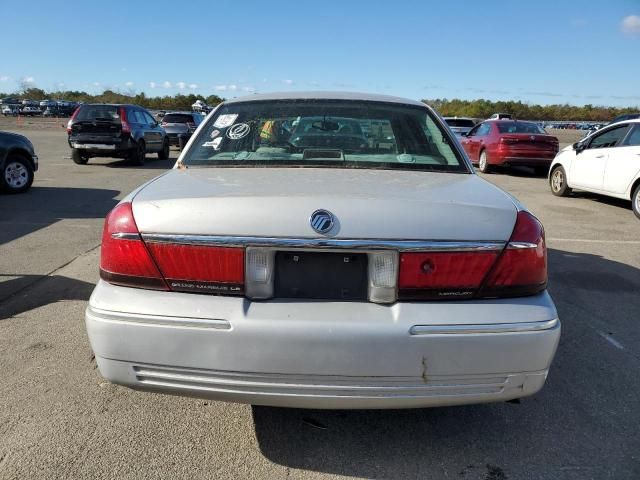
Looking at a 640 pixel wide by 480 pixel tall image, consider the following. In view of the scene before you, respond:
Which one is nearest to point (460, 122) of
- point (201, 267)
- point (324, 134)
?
point (324, 134)

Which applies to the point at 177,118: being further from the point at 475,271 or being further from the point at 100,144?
the point at 475,271

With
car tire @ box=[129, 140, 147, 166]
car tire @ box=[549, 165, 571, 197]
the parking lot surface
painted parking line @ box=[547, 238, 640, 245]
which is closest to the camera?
the parking lot surface

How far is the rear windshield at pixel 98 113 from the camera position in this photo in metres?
14.9

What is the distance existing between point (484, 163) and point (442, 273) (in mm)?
14588

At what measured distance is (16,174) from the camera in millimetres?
9938

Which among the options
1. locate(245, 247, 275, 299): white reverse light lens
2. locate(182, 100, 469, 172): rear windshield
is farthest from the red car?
locate(245, 247, 275, 299): white reverse light lens

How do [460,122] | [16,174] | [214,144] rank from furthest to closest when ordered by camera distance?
[460,122] → [16,174] → [214,144]

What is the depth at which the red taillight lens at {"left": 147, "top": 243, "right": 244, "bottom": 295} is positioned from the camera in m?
2.14

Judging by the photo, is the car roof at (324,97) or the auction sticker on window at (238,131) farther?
the car roof at (324,97)

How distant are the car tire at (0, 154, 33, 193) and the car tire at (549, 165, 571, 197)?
1067 centimetres

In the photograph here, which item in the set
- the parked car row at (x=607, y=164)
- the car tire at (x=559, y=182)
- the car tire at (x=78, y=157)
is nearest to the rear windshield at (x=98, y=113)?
the car tire at (x=78, y=157)

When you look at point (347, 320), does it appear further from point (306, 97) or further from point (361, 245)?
point (306, 97)

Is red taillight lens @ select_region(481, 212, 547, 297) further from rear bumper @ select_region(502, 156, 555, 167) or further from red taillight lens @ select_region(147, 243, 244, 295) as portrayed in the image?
rear bumper @ select_region(502, 156, 555, 167)

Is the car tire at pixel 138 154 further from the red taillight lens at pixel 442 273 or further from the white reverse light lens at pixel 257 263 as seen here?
the red taillight lens at pixel 442 273
